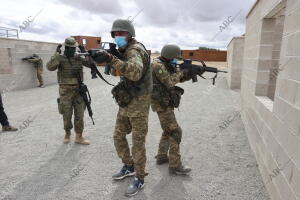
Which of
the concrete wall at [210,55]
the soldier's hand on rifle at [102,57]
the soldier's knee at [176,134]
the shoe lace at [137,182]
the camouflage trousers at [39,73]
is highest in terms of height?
the concrete wall at [210,55]

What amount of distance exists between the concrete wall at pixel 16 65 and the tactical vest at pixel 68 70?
7409 mm

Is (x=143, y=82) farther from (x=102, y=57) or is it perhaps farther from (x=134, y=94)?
(x=102, y=57)

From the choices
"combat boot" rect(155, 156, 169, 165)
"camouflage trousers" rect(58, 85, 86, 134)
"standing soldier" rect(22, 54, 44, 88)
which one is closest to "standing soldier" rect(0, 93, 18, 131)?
"camouflage trousers" rect(58, 85, 86, 134)

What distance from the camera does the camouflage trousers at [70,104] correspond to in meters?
3.77

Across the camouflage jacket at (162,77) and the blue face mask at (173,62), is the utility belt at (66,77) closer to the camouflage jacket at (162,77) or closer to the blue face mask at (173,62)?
the camouflage jacket at (162,77)

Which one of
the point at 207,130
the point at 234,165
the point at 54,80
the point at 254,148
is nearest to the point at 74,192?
the point at 234,165

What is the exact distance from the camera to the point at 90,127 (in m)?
5.02

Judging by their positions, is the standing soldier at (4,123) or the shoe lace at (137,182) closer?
the shoe lace at (137,182)

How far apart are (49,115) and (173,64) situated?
177 inches

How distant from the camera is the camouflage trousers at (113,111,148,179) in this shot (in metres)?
2.48

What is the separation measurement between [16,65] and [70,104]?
8.01 m

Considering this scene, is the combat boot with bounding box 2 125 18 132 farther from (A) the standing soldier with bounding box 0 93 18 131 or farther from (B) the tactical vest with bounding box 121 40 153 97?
(B) the tactical vest with bounding box 121 40 153 97

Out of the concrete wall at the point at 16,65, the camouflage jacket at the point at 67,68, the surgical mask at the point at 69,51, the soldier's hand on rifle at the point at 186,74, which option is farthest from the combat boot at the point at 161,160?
the concrete wall at the point at 16,65

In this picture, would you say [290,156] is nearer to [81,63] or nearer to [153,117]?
[81,63]
